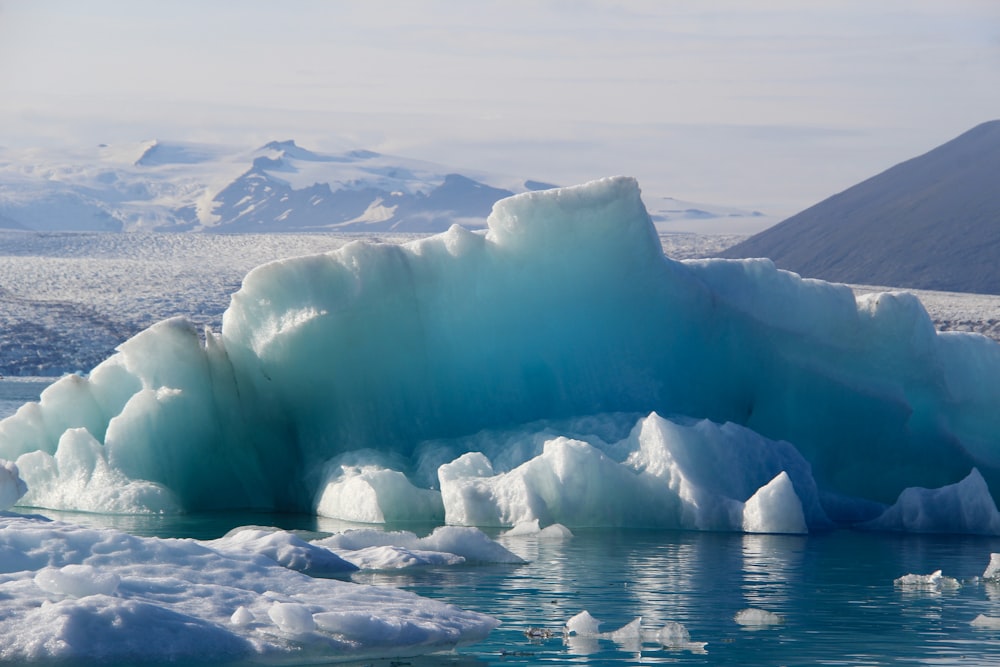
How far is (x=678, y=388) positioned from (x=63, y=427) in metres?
6.54

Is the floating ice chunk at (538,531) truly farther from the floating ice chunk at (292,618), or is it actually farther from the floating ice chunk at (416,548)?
the floating ice chunk at (292,618)

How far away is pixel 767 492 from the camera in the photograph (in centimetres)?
1273

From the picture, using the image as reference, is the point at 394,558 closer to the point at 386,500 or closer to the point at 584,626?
the point at 584,626

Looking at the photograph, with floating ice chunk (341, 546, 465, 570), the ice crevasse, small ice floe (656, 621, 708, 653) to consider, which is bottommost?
small ice floe (656, 621, 708, 653)

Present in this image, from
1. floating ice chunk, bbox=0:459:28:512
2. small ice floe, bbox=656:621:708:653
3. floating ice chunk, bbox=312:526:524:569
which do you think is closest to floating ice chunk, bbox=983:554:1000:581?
floating ice chunk, bbox=312:526:524:569

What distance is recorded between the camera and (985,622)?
8.34m

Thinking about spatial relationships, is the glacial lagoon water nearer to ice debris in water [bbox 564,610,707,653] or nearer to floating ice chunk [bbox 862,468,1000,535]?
ice debris in water [bbox 564,610,707,653]

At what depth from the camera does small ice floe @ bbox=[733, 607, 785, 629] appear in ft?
26.9

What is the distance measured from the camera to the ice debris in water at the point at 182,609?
6402mm

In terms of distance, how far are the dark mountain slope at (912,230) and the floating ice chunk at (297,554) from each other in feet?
235

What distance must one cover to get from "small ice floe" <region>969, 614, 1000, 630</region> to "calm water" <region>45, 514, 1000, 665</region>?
0.29 ft

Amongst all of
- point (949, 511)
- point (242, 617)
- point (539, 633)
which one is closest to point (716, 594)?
point (539, 633)

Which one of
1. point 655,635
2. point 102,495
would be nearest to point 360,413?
point 102,495

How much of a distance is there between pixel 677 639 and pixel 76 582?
306 cm
